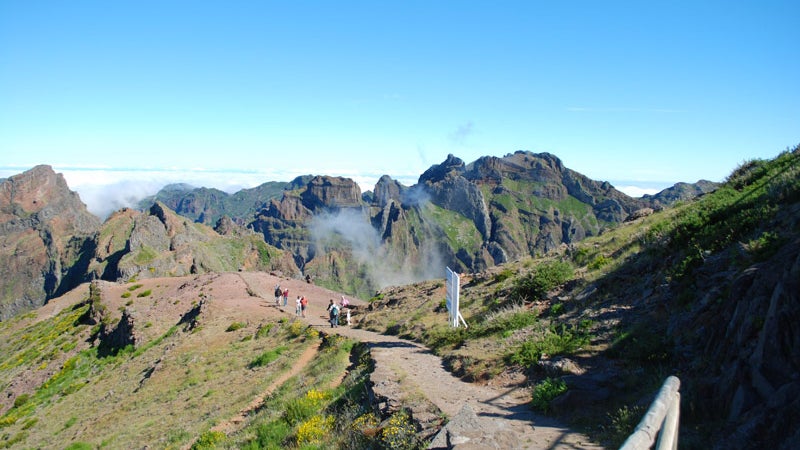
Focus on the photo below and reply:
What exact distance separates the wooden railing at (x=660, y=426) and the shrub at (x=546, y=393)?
6.34 metres

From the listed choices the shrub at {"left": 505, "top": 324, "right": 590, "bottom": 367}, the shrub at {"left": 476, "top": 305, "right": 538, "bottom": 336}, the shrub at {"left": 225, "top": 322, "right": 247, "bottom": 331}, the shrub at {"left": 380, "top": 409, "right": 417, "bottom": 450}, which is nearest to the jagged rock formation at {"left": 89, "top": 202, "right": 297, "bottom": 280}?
the shrub at {"left": 225, "top": 322, "right": 247, "bottom": 331}

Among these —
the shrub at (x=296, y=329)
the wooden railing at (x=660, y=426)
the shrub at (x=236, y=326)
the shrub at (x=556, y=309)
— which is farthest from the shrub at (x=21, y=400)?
the wooden railing at (x=660, y=426)

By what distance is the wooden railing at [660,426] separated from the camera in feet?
14.2

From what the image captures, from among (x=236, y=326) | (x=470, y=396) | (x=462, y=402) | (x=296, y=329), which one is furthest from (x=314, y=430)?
(x=236, y=326)

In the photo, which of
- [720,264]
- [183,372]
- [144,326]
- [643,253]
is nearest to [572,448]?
[720,264]

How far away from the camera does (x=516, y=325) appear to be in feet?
59.5

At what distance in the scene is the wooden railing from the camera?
432 cm

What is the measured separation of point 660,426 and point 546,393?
6.89 m

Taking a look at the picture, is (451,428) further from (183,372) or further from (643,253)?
(183,372)

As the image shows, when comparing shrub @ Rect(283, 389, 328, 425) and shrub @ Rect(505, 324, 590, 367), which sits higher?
shrub @ Rect(505, 324, 590, 367)

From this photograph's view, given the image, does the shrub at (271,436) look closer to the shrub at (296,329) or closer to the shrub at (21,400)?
the shrub at (296,329)

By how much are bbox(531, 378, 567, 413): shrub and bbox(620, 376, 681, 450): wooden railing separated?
634 centimetres

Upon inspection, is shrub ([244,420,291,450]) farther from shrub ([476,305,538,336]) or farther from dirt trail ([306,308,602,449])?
shrub ([476,305,538,336])

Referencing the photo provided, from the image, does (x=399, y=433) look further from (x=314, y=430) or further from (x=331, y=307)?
(x=331, y=307)
